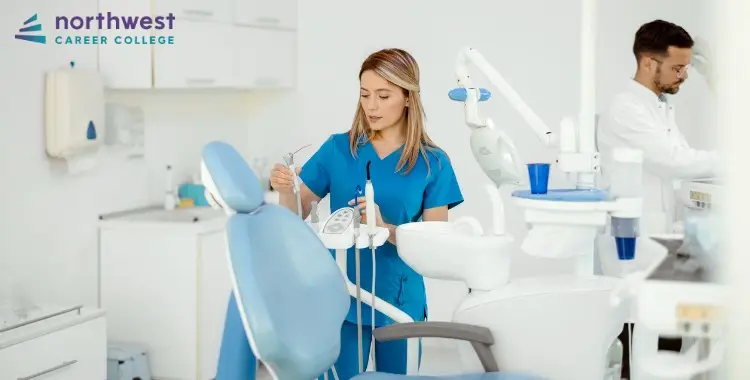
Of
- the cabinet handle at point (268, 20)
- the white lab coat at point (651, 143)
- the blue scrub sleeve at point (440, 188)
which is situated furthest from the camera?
the cabinet handle at point (268, 20)

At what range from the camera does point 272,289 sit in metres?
1.88

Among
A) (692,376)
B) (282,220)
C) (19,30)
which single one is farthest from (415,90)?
(19,30)

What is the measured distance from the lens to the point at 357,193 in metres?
2.58

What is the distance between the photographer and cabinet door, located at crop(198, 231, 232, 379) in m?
3.72

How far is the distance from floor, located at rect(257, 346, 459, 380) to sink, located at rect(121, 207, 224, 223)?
2.38ft

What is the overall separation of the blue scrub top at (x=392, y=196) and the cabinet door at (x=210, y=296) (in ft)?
4.03

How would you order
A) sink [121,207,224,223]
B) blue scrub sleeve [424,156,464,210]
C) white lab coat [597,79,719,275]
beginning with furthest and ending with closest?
sink [121,207,224,223] < blue scrub sleeve [424,156,464,210] < white lab coat [597,79,719,275]

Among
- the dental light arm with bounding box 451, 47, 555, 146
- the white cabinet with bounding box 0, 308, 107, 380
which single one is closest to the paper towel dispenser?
the white cabinet with bounding box 0, 308, 107, 380

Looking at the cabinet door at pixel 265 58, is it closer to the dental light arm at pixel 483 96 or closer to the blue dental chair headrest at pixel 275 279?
the dental light arm at pixel 483 96

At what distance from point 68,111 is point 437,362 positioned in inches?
76.3

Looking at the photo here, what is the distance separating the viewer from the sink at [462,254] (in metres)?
2.18

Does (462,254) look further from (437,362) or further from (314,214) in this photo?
(437,362)

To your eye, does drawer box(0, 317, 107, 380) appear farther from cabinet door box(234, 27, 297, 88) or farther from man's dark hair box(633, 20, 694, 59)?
man's dark hair box(633, 20, 694, 59)

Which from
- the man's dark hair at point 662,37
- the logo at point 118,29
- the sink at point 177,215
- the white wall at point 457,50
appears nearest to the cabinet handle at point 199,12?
the logo at point 118,29
